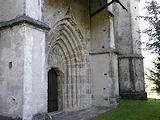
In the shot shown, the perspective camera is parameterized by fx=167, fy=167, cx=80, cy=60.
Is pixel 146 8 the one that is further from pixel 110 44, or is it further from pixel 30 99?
pixel 30 99

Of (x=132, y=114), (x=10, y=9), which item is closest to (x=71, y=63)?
(x=132, y=114)

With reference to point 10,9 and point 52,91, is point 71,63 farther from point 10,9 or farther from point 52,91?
point 10,9

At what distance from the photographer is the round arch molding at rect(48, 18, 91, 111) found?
8.20 meters

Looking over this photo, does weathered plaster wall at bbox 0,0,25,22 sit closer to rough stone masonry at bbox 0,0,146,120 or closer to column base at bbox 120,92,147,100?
rough stone masonry at bbox 0,0,146,120

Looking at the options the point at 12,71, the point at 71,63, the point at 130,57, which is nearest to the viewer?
the point at 12,71

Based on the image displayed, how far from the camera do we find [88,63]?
9.37m

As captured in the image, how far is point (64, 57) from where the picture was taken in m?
8.69

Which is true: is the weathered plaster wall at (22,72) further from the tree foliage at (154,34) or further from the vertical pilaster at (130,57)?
the vertical pilaster at (130,57)

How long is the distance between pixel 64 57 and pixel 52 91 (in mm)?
1841

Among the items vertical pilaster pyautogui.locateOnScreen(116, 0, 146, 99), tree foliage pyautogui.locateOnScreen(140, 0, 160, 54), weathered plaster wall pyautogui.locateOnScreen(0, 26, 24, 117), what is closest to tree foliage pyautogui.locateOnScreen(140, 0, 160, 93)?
tree foliage pyautogui.locateOnScreen(140, 0, 160, 54)

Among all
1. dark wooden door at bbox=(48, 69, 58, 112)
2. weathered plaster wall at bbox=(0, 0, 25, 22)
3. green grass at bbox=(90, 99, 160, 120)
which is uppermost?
weathered plaster wall at bbox=(0, 0, 25, 22)

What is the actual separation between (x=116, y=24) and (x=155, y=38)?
26.5ft

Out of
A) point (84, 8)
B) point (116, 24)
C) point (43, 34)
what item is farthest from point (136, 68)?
point (43, 34)

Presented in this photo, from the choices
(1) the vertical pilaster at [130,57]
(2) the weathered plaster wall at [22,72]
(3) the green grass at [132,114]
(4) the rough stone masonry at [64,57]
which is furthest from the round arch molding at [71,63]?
(1) the vertical pilaster at [130,57]
